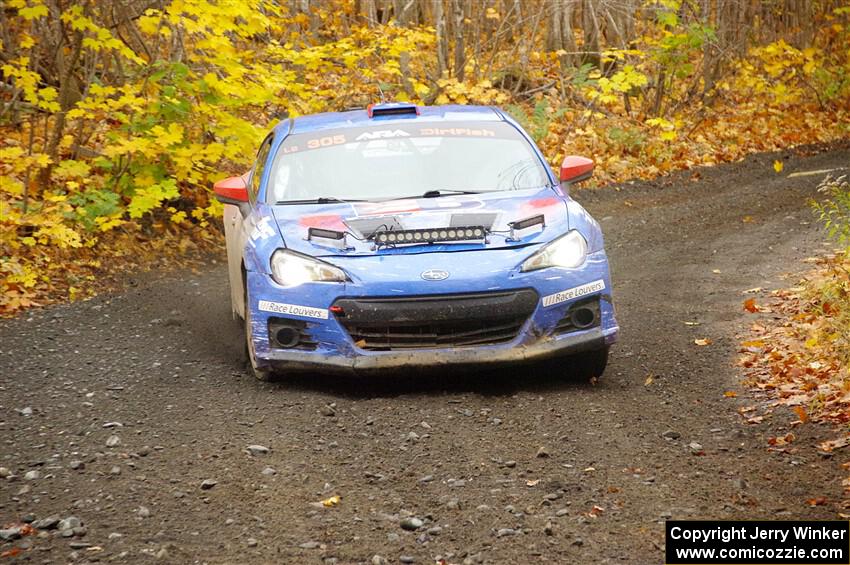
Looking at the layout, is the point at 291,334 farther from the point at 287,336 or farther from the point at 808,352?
the point at 808,352

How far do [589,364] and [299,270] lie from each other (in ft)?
6.20

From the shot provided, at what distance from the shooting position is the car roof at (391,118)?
7.98m

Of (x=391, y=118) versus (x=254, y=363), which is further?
(x=391, y=118)

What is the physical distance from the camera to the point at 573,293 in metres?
6.41

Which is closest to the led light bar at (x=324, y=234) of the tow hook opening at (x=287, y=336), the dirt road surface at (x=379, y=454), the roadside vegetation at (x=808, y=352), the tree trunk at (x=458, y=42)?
the tow hook opening at (x=287, y=336)

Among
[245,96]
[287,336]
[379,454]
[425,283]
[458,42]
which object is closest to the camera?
[379,454]

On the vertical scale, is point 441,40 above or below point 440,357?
above

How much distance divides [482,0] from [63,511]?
1686 centimetres

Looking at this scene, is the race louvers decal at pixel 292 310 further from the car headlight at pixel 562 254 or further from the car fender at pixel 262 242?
the car headlight at pixel 562 254

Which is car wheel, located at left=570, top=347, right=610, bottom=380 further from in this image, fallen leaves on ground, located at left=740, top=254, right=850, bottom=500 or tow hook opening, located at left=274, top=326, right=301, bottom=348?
tow hook opening, located at left=274, top=326, right=301, bottom=348

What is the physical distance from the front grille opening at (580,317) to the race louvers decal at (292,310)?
140 centimetres

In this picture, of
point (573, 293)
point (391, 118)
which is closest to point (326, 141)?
point (391, 118)

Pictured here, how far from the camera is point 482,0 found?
65.7 feet

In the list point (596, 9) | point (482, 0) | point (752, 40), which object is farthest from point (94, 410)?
point (752, 40)
